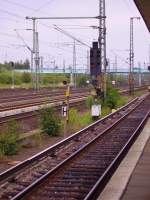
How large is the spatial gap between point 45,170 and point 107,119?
16769 mm

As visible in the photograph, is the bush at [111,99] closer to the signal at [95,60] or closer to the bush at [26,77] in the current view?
the signal at [95,60]

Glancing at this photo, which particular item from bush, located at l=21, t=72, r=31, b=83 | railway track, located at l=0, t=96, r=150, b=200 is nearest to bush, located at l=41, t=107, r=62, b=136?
railway track, located at l=0, t=96, r=150, b=200

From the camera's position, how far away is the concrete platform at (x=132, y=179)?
10766mm

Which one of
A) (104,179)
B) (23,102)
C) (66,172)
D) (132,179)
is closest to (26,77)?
(23,102)

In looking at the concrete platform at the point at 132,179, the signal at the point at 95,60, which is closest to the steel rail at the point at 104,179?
the concrete platform at the point at 132,179

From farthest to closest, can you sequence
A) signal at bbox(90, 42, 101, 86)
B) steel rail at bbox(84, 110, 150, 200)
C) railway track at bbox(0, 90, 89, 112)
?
railway track at bbox(0, 90, 89, 112) → signal at bbox(90, 42, 101, 86) → steel rail at bbox(84, 110, 150, 200)

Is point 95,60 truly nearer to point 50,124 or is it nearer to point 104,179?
point 50,124

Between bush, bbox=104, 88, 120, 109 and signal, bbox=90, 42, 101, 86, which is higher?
signal, bbox=90, 42, 101, 86

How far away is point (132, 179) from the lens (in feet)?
41.4

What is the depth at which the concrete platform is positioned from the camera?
1077 cm

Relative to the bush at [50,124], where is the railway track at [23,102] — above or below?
below

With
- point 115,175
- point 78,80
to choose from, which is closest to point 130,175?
point 115,175

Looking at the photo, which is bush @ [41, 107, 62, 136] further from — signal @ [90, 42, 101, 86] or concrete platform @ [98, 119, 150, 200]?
signal @ [90, 42, 101, 86]

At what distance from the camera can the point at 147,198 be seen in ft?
34.5
